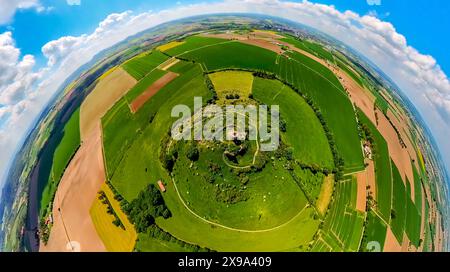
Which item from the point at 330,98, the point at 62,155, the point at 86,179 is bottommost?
the point at 86,179

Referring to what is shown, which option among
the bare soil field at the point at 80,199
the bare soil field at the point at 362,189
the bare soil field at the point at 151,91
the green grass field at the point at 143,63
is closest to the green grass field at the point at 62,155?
the bare soil field at the point at 80,199

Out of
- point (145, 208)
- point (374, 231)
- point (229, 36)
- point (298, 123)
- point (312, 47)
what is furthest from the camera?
point (312, 47)

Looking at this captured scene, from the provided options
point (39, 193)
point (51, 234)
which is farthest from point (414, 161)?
point (39, 193)

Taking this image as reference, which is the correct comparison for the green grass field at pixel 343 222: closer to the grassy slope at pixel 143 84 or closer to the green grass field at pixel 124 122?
the green grass field at pixel 124 122

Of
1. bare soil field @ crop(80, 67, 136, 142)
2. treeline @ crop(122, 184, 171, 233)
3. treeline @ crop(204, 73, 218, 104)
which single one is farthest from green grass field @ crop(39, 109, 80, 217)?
treeline @ crop(204, 73, 218, 104)

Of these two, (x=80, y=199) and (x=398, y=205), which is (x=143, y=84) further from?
(x=398, y=205)

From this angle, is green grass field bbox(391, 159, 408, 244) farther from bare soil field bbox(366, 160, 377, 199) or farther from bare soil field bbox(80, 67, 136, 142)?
bare soil field bbox(80, 67, 136, 142)

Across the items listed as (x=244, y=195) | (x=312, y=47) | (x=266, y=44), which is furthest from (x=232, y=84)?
(x=312, y=47)
